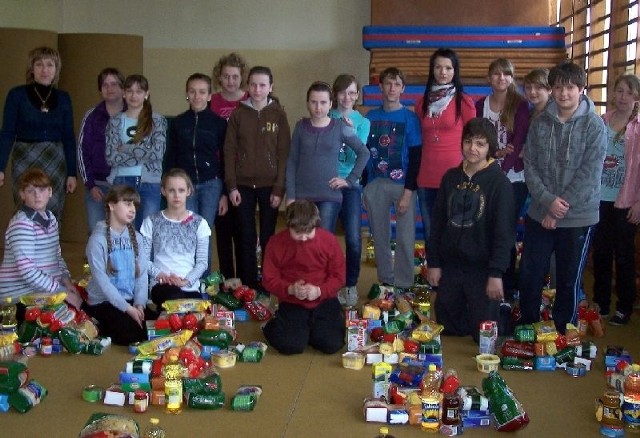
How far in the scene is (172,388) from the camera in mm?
3688

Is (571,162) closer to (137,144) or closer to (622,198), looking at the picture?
(622,198)

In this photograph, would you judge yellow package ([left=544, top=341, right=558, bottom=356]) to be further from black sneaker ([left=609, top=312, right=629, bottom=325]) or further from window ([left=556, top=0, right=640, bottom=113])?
window ([left=556, top=0, right=640, bottom=113])

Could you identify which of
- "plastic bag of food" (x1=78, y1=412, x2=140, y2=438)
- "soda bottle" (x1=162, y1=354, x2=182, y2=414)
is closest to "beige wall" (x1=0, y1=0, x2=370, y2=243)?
"soda bottle" (x1=162, y1=354, x2=182, y2=414)

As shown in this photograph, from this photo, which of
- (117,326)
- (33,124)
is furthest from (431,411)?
(33,124)

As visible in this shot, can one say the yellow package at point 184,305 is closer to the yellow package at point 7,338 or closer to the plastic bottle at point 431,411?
the yellow package at point 7,338

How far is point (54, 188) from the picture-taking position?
5.77 metres

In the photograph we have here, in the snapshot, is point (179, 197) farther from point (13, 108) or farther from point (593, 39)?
point (593, 39)

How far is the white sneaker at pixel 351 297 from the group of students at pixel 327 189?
1cm

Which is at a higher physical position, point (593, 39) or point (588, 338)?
point (593, 39)

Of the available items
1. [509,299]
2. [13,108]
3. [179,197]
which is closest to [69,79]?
[13,108]

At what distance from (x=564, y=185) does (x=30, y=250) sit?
10.4 ft

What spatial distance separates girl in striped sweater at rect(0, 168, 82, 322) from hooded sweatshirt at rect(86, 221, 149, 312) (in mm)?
256

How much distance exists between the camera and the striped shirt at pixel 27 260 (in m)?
4.81

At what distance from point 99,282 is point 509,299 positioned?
273 centimetres
